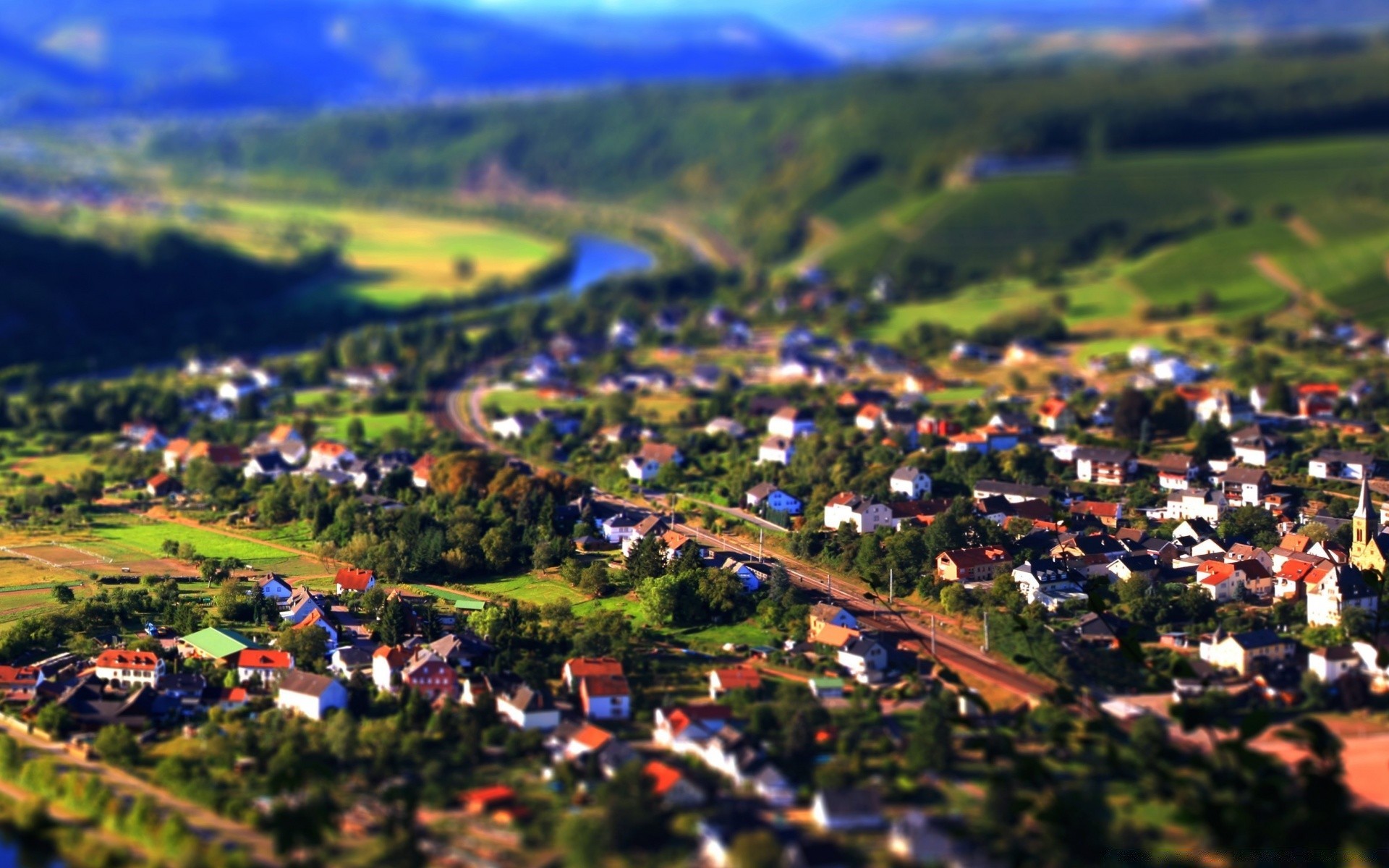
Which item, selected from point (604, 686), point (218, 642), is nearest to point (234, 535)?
point (218, 642)

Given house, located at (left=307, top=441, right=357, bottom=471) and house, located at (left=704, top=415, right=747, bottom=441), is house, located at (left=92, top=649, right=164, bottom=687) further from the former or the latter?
house, located at (left=704, top=415, right=747, bottom=441)

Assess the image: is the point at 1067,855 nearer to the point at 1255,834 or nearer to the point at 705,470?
the point at 1255,834

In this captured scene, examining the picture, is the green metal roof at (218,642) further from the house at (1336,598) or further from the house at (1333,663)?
the house at (1336,598)

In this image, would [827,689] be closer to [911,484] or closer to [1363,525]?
[1363,525]

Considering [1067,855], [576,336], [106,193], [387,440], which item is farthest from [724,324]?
[106,193]

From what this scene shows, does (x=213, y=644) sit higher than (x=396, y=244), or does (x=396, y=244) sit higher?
(x=396, y=244)

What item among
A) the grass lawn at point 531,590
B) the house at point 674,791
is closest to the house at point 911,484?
the grass lawn at point 531,590

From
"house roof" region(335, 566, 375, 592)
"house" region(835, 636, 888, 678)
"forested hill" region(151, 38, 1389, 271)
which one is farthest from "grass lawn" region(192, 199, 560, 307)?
"house" region(835, 636, 888, 678)
